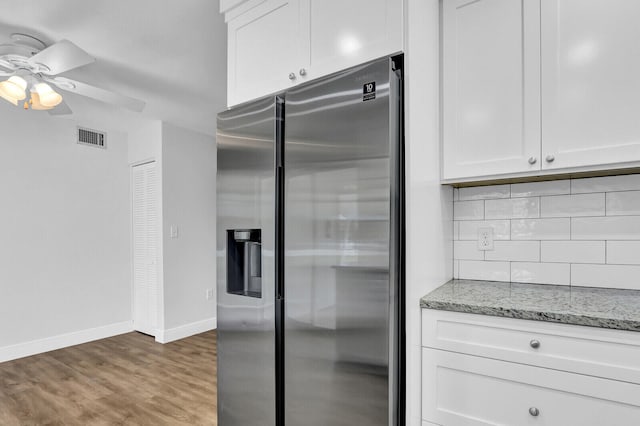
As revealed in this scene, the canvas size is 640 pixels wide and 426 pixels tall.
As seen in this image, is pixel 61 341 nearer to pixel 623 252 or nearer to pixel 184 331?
pixel 184 331

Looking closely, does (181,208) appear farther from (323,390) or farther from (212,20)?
(323,390)

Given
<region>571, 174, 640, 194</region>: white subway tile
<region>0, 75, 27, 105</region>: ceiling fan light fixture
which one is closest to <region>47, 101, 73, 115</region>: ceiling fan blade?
<region>0, 75, 27, 105</region>: ceiling fan light fixture

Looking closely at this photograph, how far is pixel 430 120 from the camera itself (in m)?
1.57

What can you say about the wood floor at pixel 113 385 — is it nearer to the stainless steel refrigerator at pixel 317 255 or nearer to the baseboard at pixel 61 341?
the baseboard at pixel 61 341

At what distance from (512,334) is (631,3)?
4.26 feet

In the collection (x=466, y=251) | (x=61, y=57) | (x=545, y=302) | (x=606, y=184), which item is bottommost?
(x=545, y=302)

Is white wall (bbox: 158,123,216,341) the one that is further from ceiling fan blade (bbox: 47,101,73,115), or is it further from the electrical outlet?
the electrical outlet

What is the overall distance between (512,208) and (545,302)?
0.59 m

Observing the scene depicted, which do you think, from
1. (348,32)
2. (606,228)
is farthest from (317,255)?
(606,228)

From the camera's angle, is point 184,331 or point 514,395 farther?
point 184,331

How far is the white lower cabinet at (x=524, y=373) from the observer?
42.8 inches

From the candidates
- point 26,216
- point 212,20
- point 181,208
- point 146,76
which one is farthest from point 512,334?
point 26,216

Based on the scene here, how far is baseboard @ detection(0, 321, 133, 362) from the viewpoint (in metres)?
3.39

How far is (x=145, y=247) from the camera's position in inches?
168
